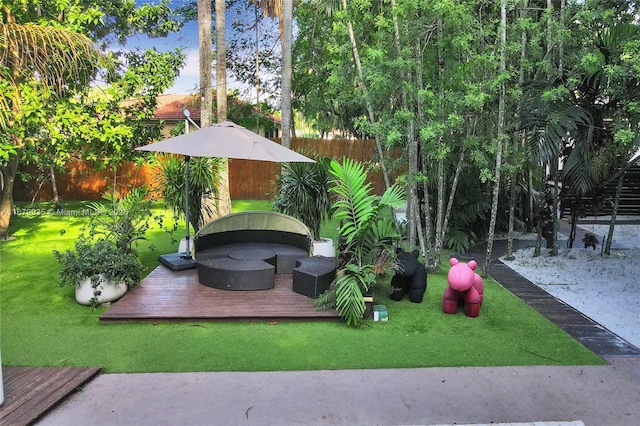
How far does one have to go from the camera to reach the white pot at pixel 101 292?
16.7 feet

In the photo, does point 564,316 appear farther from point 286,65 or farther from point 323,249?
point 286,65

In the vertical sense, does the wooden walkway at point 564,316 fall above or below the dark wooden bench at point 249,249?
below

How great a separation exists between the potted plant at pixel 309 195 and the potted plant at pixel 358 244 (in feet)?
5.86

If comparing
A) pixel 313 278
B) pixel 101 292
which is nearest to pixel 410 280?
pixel 313 278

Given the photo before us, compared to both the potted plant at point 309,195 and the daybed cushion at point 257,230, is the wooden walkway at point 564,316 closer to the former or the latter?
the potted plant at point 309,195

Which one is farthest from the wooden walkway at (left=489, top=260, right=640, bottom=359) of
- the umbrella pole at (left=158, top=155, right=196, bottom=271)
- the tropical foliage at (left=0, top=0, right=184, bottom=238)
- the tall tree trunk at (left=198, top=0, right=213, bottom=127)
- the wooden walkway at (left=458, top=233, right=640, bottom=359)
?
the tropical foliage at (left=0, top=0, right=184, bottom=238)

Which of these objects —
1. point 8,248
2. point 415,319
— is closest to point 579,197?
point 415,319

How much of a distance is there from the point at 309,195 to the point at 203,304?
2.70m

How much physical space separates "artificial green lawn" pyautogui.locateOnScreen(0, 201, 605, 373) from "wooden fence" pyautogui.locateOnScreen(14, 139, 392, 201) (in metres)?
9.58

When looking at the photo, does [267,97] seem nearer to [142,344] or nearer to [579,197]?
[579,197]

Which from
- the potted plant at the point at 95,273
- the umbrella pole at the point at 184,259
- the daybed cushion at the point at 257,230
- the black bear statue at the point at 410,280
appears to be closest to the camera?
the potted plant at the point at 95,273

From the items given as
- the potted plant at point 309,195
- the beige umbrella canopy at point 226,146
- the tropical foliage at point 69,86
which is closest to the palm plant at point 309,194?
the potted plant at point 309,195

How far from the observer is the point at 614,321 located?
489cm

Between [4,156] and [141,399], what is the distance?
14.9ft
